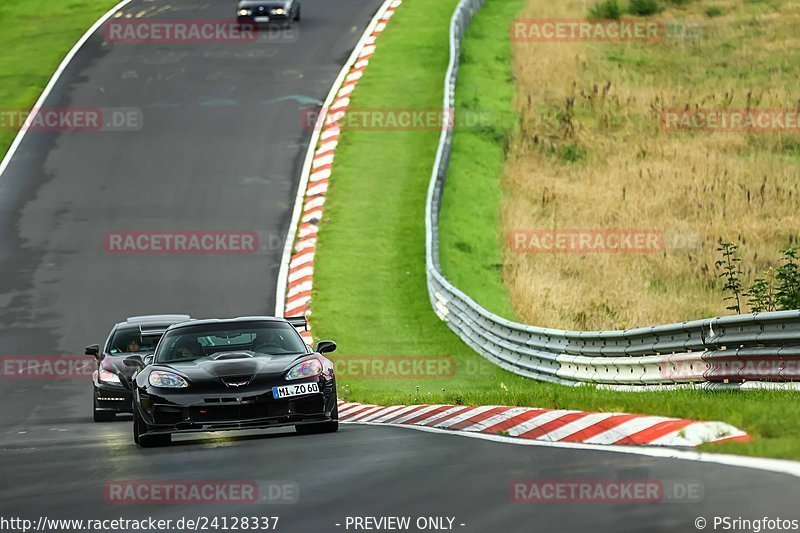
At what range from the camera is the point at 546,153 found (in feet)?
121

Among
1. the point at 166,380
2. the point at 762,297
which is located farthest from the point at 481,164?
the point at 166,380

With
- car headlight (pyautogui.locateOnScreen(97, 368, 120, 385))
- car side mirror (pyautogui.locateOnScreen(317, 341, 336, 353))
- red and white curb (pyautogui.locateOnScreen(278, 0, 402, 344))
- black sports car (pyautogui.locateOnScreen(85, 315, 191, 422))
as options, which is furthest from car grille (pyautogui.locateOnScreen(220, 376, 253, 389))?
red and white curb (pyautogui.locateOnScreen(278, 0, 402, 344))

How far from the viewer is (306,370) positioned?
1352 centimetres

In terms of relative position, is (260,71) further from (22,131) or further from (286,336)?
(286,336)

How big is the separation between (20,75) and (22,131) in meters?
5.01

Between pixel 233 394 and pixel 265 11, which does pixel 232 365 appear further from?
pixel 265 11

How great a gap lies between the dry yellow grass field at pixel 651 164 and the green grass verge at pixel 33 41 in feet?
44.7

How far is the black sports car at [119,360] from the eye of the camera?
18.8 meters

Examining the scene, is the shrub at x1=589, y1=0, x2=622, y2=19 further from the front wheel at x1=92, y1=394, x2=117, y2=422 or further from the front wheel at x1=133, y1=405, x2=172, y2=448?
the front wheel at x1=133, y1=405, x2=172, y2=448

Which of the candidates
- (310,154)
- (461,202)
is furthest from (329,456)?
(310,154)

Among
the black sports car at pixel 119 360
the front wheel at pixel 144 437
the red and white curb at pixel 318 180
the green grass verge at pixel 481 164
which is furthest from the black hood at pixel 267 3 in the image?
the front wheel at pixel 144 437

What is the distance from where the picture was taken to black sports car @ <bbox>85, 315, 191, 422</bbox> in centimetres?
1883

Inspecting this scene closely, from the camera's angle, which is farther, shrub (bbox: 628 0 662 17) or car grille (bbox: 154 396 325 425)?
shrub (bbox: 628 0 662 17)

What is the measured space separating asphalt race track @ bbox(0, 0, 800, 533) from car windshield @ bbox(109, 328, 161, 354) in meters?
1.15
